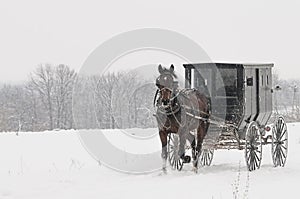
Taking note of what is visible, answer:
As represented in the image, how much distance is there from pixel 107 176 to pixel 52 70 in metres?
56.5

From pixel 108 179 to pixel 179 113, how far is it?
2137mm

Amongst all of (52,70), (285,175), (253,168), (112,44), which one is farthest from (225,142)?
(52,70)

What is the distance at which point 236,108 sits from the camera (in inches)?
472

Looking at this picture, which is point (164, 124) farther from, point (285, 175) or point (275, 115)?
point (275, 115)

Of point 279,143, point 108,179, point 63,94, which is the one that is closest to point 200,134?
point 279,143

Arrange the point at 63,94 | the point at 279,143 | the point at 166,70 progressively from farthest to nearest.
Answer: the point at 63,94, the point at 279,143, the point at 166,70

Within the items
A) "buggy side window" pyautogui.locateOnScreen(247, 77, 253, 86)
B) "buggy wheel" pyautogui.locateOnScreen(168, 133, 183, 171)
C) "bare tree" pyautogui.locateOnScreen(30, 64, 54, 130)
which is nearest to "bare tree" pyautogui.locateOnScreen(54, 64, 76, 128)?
"bare tree" pyautogui.locateOnScreen(30, 64, 54, 130)

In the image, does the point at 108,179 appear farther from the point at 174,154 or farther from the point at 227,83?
the point at 227,83

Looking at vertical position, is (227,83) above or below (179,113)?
above

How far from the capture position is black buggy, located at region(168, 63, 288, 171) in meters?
11.7

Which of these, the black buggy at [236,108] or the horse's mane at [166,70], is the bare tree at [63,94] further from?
the horse's mane at [166,70]

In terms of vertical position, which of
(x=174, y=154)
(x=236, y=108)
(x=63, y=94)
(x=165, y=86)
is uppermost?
(x=63, y=94)

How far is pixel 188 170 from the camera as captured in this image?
11438 mm

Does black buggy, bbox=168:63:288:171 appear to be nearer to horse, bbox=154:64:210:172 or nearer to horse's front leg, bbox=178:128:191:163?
horse, bbox=154:64:210:172
